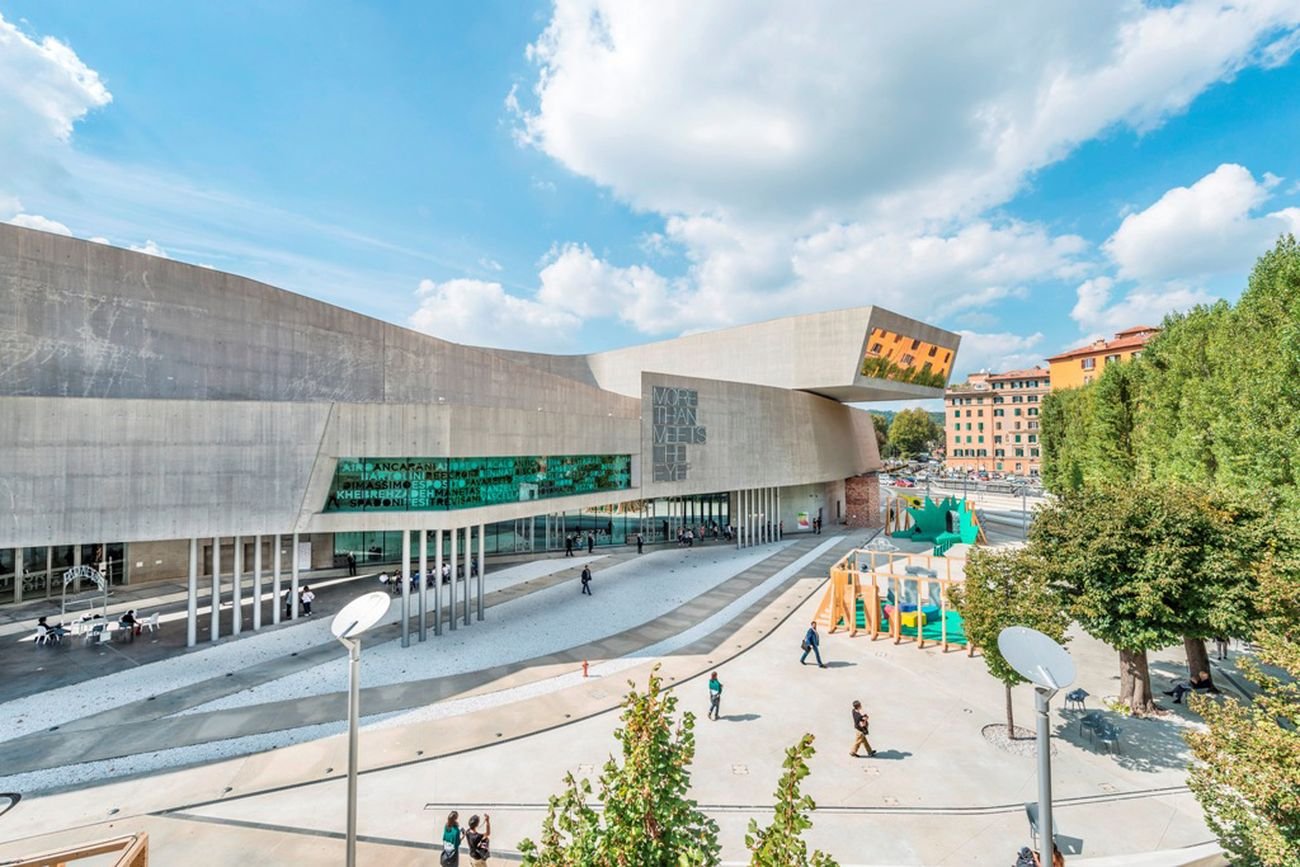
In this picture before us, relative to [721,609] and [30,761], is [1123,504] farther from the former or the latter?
[30,761]

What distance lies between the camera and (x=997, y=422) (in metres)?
100

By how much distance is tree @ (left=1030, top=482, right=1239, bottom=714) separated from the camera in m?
12.5

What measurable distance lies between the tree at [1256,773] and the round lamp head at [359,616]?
10.5 m

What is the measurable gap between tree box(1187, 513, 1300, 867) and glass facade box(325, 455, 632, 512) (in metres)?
19.3

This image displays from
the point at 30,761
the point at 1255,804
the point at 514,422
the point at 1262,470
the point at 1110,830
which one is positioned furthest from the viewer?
the point at 514,422

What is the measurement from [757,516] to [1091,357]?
2766 inches

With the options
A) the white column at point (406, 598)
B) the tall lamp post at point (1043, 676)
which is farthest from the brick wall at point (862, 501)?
the tall lamp post at point (1043, 676)

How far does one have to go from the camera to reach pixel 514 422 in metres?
22.4

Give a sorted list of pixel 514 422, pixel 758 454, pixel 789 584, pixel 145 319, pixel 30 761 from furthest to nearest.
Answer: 1. pixel 758 454
2. pixel 789 584
3. pixel 514 422
4. pixel 145 319
5. pixel 30 761

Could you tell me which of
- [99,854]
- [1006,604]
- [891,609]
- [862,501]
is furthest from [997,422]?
[99,854]

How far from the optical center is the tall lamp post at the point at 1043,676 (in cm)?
520

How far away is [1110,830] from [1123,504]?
735cm

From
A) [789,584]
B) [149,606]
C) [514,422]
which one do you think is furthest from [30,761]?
[789,584]

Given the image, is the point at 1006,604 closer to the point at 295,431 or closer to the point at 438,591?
the point at 438,591
